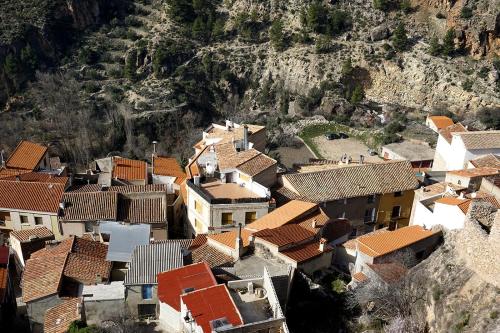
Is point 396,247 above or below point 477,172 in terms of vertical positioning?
below

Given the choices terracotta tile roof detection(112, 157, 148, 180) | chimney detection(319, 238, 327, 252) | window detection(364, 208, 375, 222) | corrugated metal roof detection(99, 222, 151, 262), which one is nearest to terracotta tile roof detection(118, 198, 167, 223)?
corrugated metal roof detection(99, 222, 151, 262)

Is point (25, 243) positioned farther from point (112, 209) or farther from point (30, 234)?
point (112, 209)

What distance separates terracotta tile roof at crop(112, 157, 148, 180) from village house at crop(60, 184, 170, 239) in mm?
5279

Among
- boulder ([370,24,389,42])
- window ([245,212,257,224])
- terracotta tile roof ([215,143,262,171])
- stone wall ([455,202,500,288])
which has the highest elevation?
boulder ([370,24,389,42])

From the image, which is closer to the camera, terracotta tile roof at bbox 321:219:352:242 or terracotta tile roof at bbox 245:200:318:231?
terracotta tile roof at bbox 245:200:318:231

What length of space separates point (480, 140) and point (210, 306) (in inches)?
1140

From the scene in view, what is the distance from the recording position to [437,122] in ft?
200

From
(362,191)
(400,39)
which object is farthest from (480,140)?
(400,39)

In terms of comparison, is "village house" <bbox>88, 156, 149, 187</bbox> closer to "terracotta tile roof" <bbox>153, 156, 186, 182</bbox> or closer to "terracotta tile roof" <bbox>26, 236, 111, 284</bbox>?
"terracotta tile roof" <bbox>153, 156, 186, 182</bbox>

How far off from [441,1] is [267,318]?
66.6m

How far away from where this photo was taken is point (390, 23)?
7706 cm

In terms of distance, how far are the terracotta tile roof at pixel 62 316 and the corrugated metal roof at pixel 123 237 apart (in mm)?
4217

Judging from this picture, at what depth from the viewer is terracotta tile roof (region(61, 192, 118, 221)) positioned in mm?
34484

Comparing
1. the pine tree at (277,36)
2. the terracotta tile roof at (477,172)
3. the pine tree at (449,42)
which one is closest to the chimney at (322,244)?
the terracotta tile roof at (477,172)
